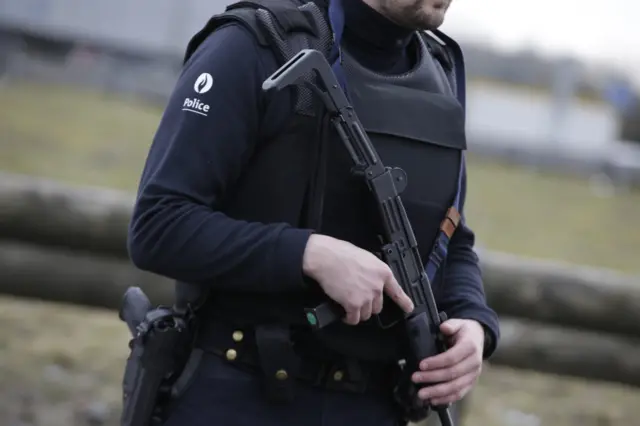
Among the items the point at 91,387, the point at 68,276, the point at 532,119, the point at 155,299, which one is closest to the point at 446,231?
the point at 155,299

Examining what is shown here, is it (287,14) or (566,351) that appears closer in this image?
(287,14)

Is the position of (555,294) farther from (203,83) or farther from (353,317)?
(203,83)

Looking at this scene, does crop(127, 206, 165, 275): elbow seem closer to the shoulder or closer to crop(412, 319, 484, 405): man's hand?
the shoulder

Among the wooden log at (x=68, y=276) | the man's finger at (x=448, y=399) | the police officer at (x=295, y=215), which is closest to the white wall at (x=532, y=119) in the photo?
the wooden log at (x=68, y=276)

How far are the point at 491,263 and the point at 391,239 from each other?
2.21 m

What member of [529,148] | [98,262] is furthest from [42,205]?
[529,148]

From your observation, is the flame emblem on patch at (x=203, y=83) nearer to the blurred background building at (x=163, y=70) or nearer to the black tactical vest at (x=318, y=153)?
the black tactical vest at (x=318, y=153)

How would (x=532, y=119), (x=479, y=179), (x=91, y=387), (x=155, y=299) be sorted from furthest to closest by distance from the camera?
1. (x=532, y=119)
2. (x=479, y=179)
3. (x=91, y=387)
4. (x=155, y=299)

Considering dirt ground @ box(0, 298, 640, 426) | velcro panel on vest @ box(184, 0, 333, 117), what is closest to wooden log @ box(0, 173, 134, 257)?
dirt ground @ box(0, 298, 640, 426)

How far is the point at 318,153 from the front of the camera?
1848 mm

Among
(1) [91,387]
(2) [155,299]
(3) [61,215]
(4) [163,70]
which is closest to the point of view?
(3) [61,215]

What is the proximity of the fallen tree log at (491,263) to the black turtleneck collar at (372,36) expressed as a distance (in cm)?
209

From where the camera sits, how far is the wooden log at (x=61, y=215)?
396 centimetres

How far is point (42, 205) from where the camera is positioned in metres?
3.96
